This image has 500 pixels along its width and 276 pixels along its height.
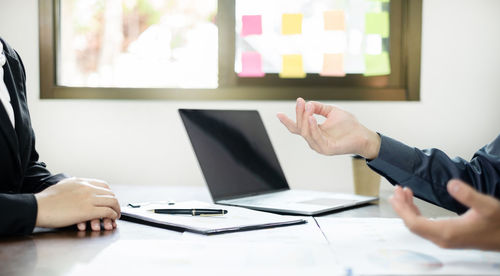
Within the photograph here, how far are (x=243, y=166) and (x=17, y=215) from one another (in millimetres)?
670

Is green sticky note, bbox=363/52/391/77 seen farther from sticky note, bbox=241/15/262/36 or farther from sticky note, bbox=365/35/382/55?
sticky note, bbox=241/15/262/36

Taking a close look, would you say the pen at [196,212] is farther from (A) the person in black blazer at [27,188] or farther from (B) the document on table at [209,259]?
(B) the document on table at [209,259]

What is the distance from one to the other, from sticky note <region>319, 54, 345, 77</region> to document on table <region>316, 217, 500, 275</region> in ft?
4.17

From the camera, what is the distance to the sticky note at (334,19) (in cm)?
207

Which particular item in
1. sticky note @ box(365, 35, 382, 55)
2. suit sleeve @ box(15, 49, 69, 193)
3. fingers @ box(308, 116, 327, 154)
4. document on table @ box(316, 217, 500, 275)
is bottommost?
document on table @ box(316, 217, 500, 275)

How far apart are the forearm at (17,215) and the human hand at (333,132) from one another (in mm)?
484

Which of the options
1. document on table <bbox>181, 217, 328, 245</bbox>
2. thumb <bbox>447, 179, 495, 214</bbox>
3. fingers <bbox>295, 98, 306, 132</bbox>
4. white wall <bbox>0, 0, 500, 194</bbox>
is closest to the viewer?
thumb <bbox>447, 179, 495, 214</bbox>

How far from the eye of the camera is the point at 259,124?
155 cm

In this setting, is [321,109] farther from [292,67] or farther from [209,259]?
[292,67]

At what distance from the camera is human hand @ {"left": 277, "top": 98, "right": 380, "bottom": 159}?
1.03m

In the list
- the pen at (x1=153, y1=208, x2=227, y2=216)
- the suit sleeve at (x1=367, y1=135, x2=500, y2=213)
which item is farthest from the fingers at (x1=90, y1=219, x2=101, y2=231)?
the suit sleeve at (x1=367, y1=135, x2=500, y2=213)

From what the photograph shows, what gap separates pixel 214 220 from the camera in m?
0.93

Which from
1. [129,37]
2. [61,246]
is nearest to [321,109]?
[61,246]

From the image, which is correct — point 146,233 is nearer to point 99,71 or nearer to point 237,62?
point 237,62
